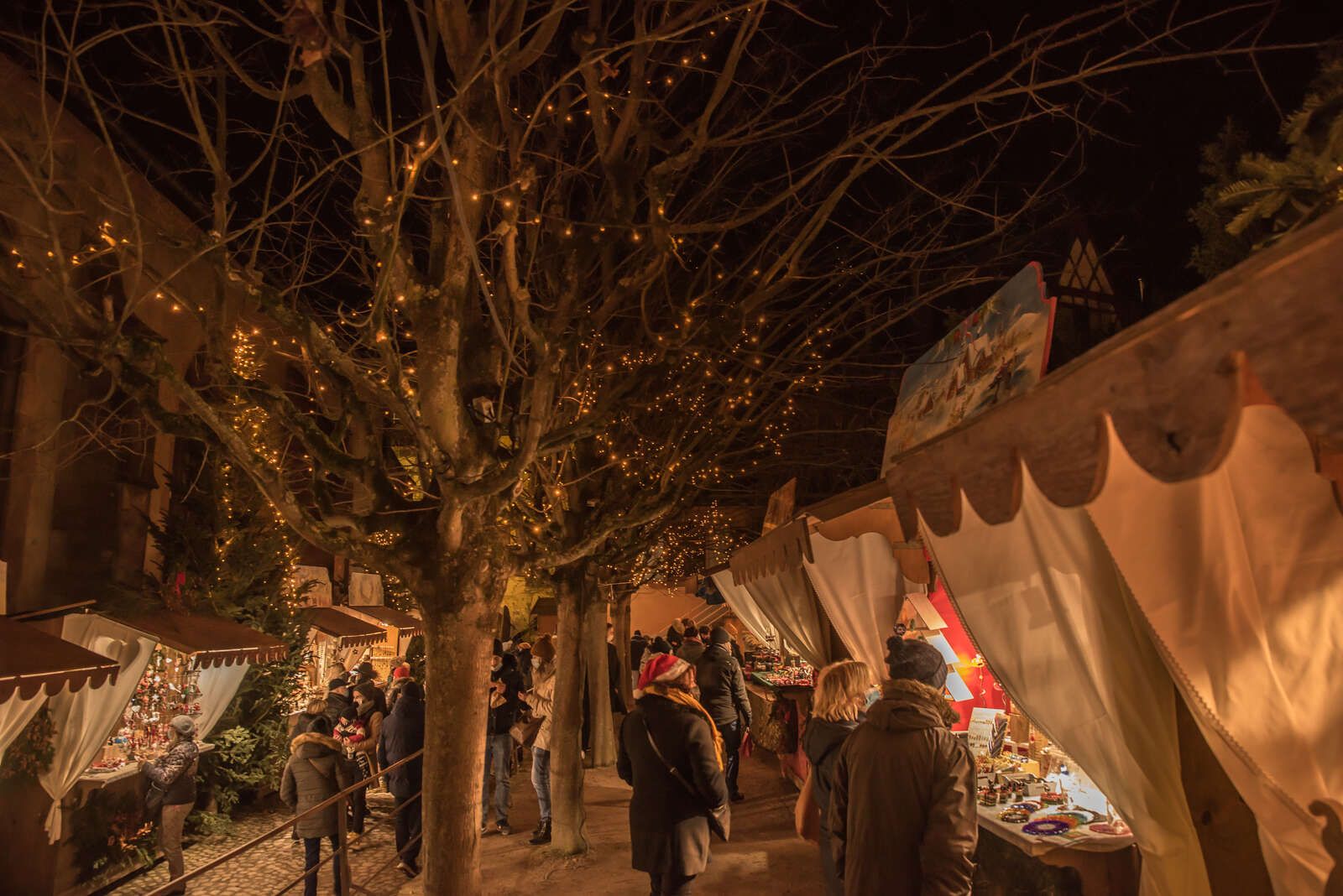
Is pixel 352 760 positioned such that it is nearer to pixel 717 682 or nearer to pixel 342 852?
pixel 342 852

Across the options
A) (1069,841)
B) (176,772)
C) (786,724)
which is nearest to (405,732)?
(176,772)

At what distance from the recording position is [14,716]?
6.59 metres

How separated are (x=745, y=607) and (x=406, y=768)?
4570 millimetres

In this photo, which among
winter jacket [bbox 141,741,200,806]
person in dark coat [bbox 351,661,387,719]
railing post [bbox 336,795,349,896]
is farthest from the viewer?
person in dark coat [bbox 351,661,387,719]

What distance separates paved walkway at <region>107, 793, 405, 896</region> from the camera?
28.6ft

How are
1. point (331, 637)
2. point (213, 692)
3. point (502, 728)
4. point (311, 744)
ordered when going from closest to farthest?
point (311, 744) → point (502, 728) → point (213, 692) → point (331, 637)

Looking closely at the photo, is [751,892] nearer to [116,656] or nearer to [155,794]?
[155,794]

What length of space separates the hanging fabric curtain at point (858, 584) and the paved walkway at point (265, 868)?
481 cm

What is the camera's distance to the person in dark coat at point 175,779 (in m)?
8.30

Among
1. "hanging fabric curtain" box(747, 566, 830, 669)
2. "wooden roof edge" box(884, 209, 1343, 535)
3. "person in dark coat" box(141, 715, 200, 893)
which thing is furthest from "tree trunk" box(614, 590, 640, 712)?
"wooden roof edge" box(884, 209, 1343, 535)

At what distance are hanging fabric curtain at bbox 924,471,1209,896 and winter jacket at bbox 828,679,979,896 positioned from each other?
478mm

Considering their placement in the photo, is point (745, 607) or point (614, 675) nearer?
point (745, 607)

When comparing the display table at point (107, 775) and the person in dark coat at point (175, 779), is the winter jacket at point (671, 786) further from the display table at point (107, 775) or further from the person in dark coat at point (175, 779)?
the display table at point (107, 775)

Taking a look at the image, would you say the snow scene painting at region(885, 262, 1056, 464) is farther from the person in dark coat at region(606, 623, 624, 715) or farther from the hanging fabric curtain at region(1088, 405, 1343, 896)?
the person in dark coat at region(606, 623, 624, 715)
